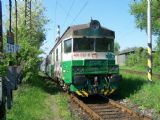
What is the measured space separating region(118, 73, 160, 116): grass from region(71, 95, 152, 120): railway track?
0.96 metres

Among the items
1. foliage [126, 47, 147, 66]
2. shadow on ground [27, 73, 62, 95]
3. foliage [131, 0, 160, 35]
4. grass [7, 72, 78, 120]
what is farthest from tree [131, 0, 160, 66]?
grass [7, 72, 78, 120]

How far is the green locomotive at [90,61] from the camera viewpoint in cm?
1719

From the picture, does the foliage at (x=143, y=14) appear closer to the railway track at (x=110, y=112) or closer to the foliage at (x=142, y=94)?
the foliage at (x=142, y=94)

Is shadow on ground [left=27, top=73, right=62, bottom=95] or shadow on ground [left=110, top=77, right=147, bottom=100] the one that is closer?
shadow on ground [left=110, top=77, right=147, bottom=100]

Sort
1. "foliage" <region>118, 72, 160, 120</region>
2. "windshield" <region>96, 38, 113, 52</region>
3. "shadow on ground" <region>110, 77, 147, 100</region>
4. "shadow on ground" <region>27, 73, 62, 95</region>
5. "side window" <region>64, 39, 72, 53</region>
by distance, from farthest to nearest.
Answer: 1. "shadow on ground" <region>27, 73, 62, 95</region>
2. "shadow on ground" <region>110, 77, 147, 100</region>
3. "windshield" <region>96, 38, 113, 52</region>
4. "side window" <region>64, 39, 72, 53</region>
5. "foliage" <region>118, 72, 160, 120</region>

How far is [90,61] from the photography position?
17.4 m

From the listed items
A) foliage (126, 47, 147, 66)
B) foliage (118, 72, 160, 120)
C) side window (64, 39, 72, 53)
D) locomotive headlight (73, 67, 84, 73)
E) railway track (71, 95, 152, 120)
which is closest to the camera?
railway track (71, 95, 152, 120)

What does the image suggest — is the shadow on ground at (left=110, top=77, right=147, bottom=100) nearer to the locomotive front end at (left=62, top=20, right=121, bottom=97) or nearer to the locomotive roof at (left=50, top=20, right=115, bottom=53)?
the locomotive front end at (left=62, top=20, right=121, bottom=97)

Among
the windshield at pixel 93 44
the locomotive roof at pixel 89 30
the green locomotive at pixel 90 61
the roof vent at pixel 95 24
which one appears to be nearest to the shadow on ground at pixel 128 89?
the green locomotive at pixel 90 61

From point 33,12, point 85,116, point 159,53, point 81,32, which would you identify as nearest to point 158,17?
point 159,53

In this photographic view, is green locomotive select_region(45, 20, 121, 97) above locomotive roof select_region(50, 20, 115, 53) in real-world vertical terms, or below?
below

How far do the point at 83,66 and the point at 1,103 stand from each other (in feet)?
28.1

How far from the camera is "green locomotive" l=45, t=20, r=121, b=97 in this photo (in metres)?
17.2

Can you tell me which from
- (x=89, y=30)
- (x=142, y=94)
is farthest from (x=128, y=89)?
(x=89, y=30)
